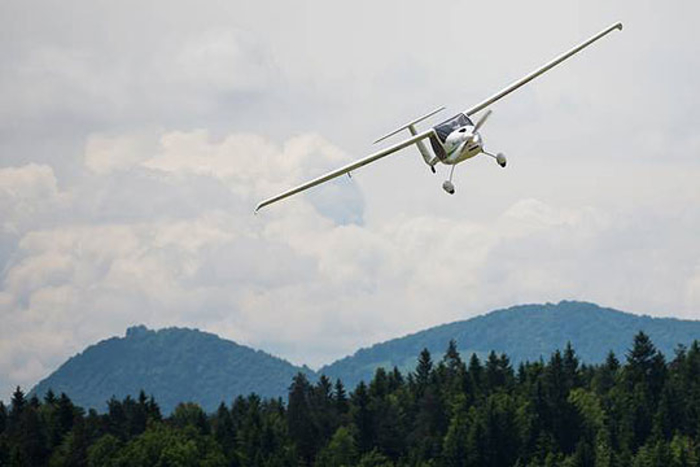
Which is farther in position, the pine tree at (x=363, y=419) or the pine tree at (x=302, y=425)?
the pine tree at (x=302, y=425)

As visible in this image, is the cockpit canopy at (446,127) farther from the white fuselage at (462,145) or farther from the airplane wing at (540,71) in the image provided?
the airplane wing at (540,71)

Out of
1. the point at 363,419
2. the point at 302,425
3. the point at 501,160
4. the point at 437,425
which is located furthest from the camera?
the point at 302,425

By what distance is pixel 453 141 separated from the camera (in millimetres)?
58062

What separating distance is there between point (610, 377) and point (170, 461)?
5655 cm

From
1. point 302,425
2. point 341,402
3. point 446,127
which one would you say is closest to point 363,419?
point 302,425

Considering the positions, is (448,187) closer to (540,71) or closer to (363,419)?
(540,71)

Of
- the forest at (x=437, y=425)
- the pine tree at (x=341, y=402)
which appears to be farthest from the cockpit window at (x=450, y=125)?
the pine tree at (x=341, y=402)

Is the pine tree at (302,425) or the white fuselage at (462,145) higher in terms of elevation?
the pine tree at (302,425)

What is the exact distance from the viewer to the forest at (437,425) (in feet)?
536

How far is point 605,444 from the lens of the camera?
535 feet

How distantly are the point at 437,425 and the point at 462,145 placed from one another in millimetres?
120251

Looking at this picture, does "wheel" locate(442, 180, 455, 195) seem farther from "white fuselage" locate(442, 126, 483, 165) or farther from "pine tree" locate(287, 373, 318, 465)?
"pine tree" locate(287, 373, 318, 465)

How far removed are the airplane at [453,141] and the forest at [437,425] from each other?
311 ft

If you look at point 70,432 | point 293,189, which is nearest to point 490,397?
point 70,432
